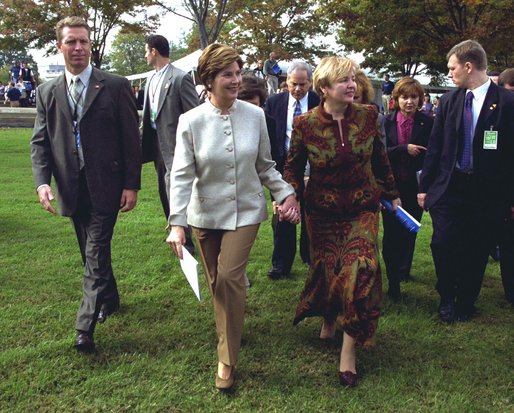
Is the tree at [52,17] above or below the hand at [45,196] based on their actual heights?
above

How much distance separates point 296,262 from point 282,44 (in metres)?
33.1

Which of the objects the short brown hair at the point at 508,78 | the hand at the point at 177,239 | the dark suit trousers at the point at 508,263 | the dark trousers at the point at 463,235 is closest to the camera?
the hand at the point at 177,239

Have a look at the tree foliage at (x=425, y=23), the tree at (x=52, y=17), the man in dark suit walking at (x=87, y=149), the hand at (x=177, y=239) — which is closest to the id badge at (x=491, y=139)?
the hand at (x=177, y=239)

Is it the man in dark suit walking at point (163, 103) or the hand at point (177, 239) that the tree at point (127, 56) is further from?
the hand at point (177, 239)

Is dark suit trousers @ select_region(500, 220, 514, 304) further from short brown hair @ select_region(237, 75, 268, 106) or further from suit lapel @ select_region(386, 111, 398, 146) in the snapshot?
short brown hair @ select_region(237, 75, 268, 106)

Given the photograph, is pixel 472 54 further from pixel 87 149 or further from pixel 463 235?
pixel 87 149

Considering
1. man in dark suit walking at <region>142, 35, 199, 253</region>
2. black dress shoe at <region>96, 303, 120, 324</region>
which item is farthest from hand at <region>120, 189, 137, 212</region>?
man in dark suit walking at <region>142, 35, 199, 253</region>

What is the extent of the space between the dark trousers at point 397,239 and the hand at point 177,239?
7.76ft

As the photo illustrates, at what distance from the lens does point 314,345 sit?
13.4 feet

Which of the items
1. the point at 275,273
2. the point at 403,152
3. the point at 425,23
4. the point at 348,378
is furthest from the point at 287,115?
the point at 425,23

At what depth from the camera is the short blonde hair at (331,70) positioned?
3521 millimetres

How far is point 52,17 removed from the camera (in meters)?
27.5

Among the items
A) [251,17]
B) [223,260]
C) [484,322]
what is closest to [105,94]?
[223,260]

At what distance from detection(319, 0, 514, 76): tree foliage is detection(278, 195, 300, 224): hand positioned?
16.0 metres
